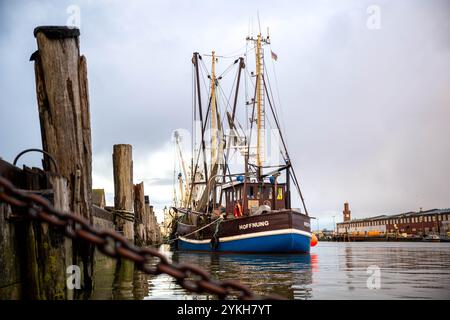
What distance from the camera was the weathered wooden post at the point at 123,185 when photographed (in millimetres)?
13062

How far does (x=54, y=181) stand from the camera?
20.0 ft

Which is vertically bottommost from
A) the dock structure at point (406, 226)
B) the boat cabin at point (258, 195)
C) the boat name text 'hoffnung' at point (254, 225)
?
the dock structure at point (406, 226)

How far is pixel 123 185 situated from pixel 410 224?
116180mm

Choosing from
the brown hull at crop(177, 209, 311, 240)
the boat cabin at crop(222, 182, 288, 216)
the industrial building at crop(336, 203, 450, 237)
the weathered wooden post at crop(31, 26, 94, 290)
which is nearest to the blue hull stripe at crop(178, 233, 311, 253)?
the brown hull at crop(177, 209, 311, 240)

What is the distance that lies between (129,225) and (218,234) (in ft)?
60.1

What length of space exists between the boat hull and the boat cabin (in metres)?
1.71

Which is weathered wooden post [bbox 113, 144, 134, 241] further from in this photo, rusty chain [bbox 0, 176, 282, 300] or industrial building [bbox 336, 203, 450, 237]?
industrial building [bbox 336, 203, 450, 237]

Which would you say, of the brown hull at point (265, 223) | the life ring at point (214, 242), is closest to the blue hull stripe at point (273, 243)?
the brown hull at point (265, 223)

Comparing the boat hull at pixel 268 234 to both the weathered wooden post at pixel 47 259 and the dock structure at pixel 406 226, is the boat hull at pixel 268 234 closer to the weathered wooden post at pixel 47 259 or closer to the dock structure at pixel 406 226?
the weathered wooden post at pixel 47 259

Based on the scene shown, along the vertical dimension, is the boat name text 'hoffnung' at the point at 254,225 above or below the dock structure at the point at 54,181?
below

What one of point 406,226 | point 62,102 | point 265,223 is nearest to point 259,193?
point 265,223

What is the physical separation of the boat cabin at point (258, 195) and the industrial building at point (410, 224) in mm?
82600

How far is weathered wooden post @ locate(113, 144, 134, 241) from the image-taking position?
13.1 meters
